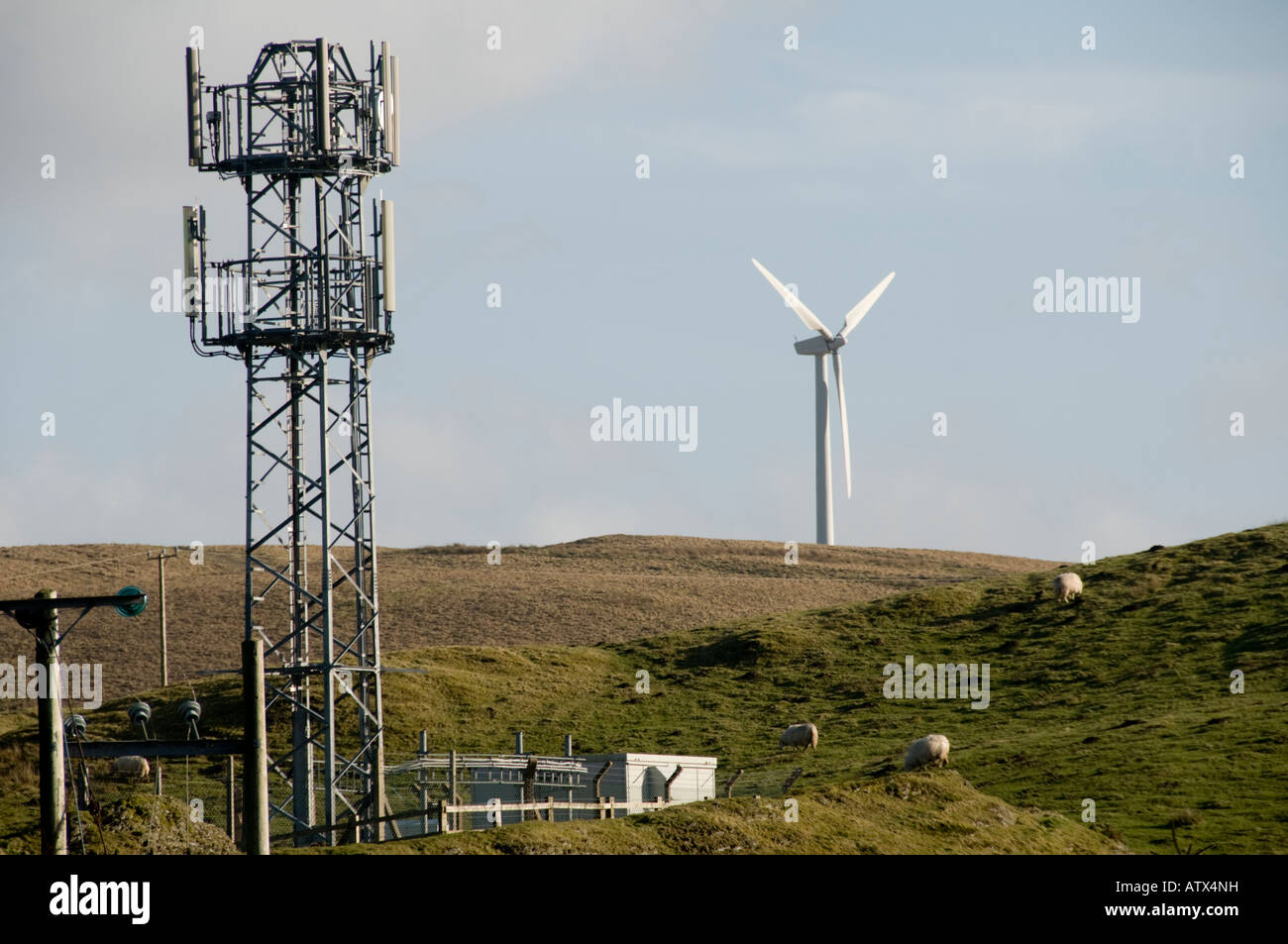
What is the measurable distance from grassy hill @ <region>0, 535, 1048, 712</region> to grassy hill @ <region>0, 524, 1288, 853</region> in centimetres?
1643

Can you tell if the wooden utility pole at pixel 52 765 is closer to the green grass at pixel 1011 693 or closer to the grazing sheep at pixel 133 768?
the green grass at pixel 1011 693

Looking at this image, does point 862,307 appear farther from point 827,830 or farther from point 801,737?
point 827,830

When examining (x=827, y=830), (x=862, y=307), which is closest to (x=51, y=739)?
(x=827, y=830)

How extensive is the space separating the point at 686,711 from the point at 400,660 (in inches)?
575

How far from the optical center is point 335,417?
40750 mm

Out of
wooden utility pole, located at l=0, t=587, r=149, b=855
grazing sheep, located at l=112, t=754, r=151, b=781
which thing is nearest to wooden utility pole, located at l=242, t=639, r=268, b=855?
wooden utility pole, located at l=0, t=587, r=149, b=855

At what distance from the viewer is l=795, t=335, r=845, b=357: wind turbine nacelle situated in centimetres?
11419

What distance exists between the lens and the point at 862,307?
11262cm

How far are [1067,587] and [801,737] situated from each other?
26.3 meters

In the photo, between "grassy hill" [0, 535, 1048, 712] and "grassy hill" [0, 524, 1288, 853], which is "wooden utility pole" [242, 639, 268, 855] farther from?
"grassy hill" [0, 535, 1048, 712]
